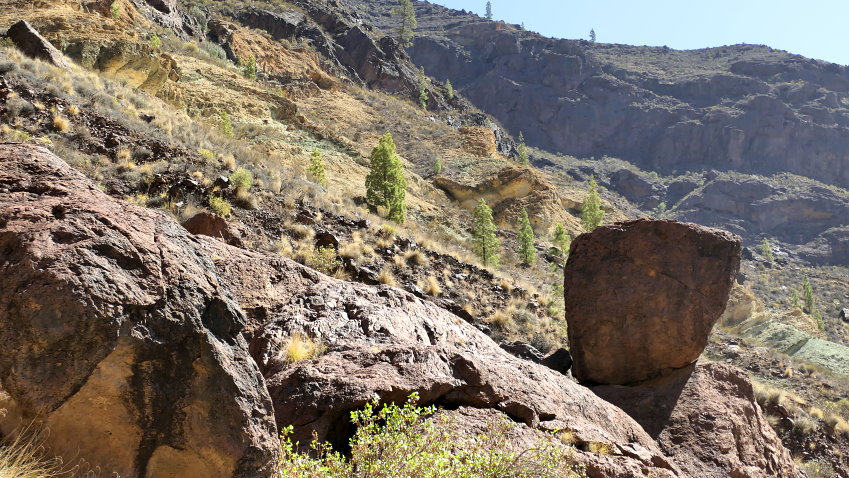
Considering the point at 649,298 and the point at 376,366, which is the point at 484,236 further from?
the point at 376,366

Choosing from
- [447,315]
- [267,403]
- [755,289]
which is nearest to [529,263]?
[447,315]

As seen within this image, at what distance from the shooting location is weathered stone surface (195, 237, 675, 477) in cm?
458

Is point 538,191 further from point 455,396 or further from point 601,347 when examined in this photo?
point 455,396

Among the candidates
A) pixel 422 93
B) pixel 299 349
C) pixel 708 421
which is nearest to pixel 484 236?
pixel 708 421

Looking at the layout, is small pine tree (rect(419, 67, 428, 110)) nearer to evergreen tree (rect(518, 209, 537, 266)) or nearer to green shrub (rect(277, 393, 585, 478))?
evergreen tree (rect(518, 209, 537, 266))

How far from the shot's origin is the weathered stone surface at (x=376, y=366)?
4582 millimetres

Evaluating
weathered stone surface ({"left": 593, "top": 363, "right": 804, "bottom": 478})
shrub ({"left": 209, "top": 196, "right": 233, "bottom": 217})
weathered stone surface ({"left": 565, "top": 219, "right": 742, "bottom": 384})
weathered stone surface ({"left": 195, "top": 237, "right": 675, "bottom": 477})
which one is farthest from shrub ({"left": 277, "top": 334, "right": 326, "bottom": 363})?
shrub ({"left": 209, "top": 196, "right": 233, "bottom": 217})

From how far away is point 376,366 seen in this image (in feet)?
16.5

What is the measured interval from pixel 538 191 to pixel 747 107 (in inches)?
4074

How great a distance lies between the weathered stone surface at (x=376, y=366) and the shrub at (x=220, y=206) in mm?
5283

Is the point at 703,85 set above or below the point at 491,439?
above

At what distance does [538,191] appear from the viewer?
46.6 m

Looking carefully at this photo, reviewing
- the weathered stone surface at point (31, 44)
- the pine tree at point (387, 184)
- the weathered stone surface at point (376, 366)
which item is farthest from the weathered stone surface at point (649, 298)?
the pine tree at point (387, 184)

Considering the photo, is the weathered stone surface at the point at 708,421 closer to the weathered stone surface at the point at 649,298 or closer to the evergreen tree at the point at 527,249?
the weathered stone surface at the point at 649,298
